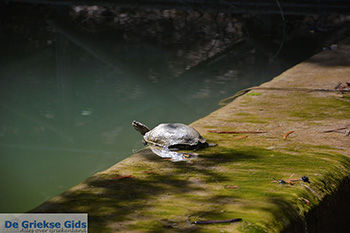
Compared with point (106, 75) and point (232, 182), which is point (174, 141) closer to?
point (232, 182)

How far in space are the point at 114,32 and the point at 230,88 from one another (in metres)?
5.56

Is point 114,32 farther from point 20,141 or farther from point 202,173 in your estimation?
point 202,173

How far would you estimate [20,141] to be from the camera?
508cm

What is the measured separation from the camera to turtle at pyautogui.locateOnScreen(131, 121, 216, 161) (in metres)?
2.96

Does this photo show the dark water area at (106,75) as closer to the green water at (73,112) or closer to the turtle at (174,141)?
the green water at (73,112)

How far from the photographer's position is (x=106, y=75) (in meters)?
7.91

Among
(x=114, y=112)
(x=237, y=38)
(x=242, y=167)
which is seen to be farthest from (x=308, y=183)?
(x=237, y=38)

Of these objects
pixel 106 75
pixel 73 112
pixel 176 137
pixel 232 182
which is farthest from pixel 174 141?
pixel 106 75

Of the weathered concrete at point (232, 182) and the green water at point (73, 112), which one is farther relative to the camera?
the green water at point (73, 112)

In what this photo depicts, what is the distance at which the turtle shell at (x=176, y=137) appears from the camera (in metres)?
3.00

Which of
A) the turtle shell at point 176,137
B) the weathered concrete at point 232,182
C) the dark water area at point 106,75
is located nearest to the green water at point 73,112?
the dark water area at point 106,75

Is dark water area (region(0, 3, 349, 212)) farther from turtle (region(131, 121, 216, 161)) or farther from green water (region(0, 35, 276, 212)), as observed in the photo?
turtle (region(131, 121, 216, 161))

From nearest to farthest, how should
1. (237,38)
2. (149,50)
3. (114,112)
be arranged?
(114,112) → (149,50) → (237,38)

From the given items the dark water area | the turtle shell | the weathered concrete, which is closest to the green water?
the dark water area
